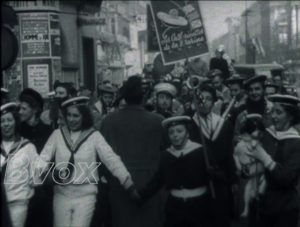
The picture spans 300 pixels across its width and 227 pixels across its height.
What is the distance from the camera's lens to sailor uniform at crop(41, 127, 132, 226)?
619 centimetres

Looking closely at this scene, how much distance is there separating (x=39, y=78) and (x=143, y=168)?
588 inches

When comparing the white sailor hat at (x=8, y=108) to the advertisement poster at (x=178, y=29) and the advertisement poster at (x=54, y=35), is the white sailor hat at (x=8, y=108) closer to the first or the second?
the advertisement poster at (x=178, y=29)

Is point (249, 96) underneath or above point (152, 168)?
above

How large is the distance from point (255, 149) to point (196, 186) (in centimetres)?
84

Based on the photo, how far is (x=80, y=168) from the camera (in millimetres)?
6230

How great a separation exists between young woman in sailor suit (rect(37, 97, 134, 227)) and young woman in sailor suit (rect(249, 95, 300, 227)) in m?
1.40

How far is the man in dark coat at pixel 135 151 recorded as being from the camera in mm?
6641

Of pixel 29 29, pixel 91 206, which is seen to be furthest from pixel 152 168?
pixel 29 29

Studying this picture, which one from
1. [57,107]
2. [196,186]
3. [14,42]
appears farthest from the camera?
[57,107]

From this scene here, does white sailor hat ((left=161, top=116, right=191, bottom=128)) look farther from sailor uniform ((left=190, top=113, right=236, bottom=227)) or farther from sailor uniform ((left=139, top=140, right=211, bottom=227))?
sailor uniform ((left=190, top=113, right=236, bottom=227))

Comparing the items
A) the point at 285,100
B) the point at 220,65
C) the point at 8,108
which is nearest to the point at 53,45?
the point at 220,65

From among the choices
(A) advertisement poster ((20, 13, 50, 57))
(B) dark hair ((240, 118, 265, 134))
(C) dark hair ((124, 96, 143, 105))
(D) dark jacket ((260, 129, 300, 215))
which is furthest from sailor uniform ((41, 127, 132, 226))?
(A) advertisement poster ((20, 13, 50, 57))

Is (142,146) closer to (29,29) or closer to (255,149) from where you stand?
(255,149)

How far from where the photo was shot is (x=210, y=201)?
6.02 m
